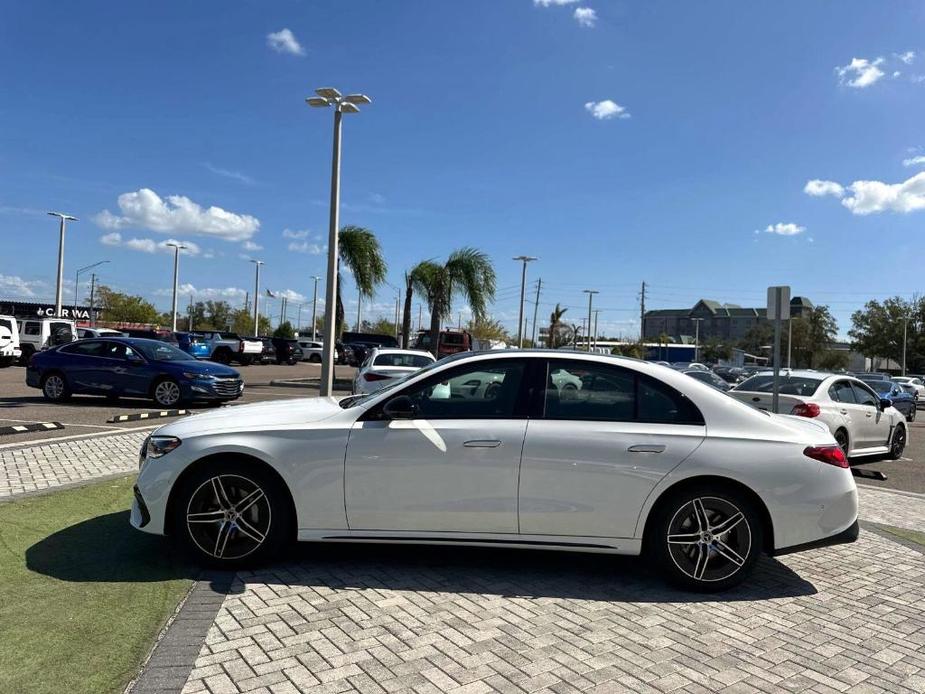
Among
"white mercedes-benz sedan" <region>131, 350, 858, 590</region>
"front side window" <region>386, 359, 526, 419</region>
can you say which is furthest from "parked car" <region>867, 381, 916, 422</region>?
"front side window" <region>386, 359, 526, 419</region>

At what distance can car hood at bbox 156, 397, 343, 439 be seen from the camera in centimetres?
454

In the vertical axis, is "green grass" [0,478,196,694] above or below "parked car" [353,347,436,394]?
below

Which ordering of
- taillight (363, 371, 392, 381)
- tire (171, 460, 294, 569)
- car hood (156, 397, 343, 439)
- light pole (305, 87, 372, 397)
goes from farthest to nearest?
light pole (305, 87, 372, 397), taillight (363, 371, 392, 381), car hood (156, 397, 343, 439), tire (171, 460, 294, 569)

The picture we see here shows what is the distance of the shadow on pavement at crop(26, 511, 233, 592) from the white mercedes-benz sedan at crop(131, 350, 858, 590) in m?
0.21

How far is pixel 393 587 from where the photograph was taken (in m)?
4.34

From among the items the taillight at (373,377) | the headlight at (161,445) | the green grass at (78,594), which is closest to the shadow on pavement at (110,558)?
the green grass at (78,594)

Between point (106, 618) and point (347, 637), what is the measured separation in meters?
1.30

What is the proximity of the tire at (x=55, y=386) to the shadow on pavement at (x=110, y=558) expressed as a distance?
424 inches

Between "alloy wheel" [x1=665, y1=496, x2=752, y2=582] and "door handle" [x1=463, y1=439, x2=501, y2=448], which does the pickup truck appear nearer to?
"door handle" [x1=463, y1=439, x2=501, y2=448]

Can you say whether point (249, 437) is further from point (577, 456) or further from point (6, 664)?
point (577, 456)

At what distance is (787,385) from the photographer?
10.6 meters

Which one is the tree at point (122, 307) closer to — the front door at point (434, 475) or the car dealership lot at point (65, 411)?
the car dealership lot at point (65, 411)

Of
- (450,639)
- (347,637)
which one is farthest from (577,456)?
(347,637)

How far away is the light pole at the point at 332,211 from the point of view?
17.0 meters
